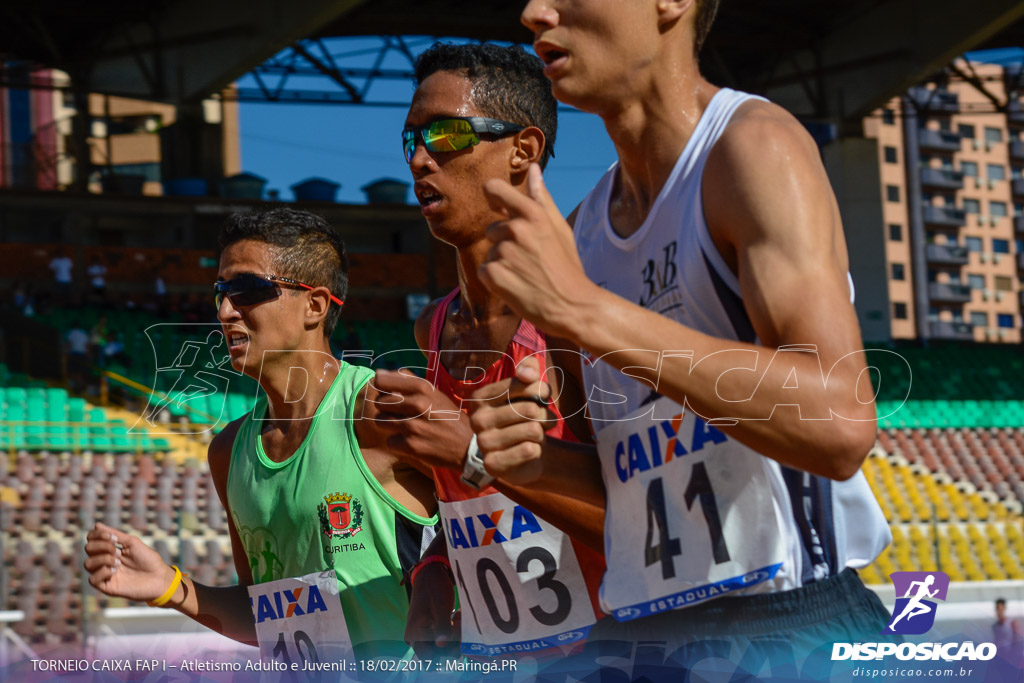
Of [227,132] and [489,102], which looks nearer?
[489,102]

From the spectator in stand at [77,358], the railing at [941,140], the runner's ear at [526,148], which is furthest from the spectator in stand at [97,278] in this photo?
the railing at [941,140]

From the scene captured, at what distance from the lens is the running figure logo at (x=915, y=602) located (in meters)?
1.64

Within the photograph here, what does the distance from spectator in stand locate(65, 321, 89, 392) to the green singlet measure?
44.3 feet

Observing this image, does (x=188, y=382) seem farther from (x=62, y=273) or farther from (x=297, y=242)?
(x=297, y=242)

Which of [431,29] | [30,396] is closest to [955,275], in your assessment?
[431,29]

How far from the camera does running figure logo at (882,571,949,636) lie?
1643 millimetres

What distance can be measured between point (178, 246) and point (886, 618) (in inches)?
875

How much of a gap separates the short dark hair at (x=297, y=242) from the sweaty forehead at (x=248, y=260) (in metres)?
0.02

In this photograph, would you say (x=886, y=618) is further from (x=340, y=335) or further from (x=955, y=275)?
(x=955, y=275)

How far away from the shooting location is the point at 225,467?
3398 millimetres

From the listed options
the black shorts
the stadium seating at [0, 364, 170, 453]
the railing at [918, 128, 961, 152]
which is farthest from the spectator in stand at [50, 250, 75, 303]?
the railing at [918, 128, 961, 152]

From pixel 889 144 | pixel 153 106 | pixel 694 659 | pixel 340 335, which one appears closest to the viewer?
pixel 694 659

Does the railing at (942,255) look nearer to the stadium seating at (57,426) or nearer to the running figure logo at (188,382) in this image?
the running figure logo at (188,382)

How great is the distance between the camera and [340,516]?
298 cm
